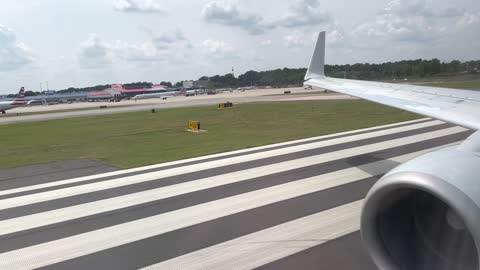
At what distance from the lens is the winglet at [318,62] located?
38.4ft

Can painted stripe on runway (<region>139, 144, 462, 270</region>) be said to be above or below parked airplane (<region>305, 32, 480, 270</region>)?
below

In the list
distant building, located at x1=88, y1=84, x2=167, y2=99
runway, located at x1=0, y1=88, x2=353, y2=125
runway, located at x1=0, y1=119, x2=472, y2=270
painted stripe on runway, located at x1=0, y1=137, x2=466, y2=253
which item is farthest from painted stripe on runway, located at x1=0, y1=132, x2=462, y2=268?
distant building, located at x1=88, y1=84, x2=167, y2=99

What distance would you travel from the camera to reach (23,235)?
7008 mm

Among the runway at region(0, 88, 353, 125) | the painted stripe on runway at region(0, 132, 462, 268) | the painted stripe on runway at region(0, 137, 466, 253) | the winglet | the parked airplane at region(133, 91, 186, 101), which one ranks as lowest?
the painted stripe on runway at region(0, 132, 462, 268)

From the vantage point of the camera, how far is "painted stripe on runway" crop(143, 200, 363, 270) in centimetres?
560

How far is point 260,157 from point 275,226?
233 inches

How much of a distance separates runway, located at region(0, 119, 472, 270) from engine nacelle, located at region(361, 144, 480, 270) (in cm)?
209

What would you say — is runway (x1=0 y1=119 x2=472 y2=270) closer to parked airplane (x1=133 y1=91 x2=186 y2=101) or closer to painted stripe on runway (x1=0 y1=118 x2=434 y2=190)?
painted stripe on runway (x1=0 y1=118 x2=434 y2=190)

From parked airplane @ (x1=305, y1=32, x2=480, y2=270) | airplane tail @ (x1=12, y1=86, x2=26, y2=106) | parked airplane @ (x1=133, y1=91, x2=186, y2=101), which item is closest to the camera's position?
parked airplane @ (x1=305, y1=32, x2=480, y2=270)

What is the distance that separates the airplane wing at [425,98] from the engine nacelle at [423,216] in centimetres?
172

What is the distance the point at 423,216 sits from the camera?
3352 millimetres

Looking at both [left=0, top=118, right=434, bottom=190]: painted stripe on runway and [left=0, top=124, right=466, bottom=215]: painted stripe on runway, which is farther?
[left=0, top=118, right=434, bottom=190]: painted stripe on runway

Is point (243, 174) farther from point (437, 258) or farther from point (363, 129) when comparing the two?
point (363, 129)

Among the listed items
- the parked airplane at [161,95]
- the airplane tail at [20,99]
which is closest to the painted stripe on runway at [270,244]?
the airplane tail at [20,99]
